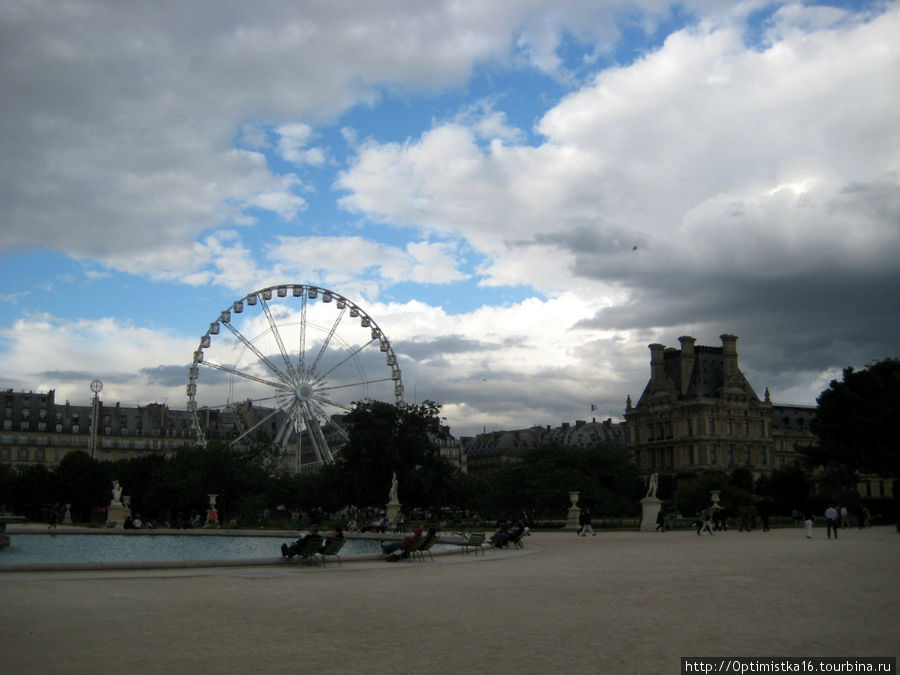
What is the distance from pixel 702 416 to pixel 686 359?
8162 millimetres

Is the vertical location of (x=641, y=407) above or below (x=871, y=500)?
above

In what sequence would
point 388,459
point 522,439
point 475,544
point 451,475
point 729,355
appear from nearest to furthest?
1. point 475,544
2. point 388,459
3. point 451,475
4. point 729,355
5. point 522,439

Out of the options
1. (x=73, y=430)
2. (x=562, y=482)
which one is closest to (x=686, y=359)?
(x=562, y=482)

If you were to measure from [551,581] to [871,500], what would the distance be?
51.2 metres

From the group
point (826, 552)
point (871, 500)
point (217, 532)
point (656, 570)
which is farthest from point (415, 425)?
point (656, 570)

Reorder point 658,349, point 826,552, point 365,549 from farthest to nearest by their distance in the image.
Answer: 1. point 658,349
2. point 365,549
3. point 826,552

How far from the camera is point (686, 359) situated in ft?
375

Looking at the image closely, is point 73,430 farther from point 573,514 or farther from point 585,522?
point 585,522

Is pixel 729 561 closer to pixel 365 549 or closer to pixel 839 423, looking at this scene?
pixel 365 549

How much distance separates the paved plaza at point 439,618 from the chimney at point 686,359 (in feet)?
317

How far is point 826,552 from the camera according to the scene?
2341 cm

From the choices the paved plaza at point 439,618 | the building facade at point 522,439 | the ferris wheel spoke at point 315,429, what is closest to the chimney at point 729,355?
the building facade at point 522,439

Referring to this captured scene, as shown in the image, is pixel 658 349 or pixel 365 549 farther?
pixel 658 349

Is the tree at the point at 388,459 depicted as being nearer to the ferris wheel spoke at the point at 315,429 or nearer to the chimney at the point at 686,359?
the ferris wheel spoke at the point at 315,429
